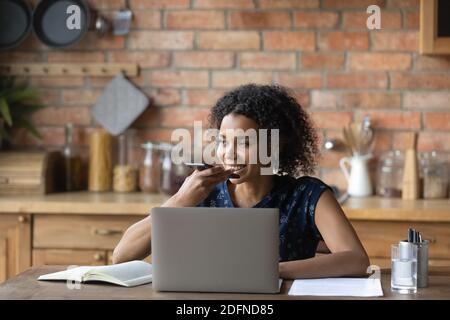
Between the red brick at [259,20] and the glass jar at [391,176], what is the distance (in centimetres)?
81

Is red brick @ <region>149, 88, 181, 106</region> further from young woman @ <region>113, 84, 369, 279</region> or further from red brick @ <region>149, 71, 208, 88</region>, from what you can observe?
young woman @ <region>113, 84, 369, 279</region>

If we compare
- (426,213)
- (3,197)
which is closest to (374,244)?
(426,213)

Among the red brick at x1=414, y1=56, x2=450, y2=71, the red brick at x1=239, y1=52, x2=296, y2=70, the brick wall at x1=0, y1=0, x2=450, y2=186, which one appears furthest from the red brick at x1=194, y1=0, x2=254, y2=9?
the red brick at x1=414, y1=56, x2=450, y2=71

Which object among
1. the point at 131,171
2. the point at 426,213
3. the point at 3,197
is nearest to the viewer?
the point at 426,213

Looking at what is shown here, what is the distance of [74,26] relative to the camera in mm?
Answer: 4035

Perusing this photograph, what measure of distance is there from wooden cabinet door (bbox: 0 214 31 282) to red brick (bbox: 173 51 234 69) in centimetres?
107

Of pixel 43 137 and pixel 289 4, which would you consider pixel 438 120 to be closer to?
pixel 289 4

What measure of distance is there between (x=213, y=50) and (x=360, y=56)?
0.71m

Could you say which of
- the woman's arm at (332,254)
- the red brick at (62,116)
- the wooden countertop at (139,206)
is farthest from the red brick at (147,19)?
the woman's arm at (332,254)

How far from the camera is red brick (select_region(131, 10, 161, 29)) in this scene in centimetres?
402

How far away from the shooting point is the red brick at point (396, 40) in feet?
12.7

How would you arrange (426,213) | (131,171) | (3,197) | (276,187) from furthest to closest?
(131,171) < (3,197) < (426,213) < (276,187)

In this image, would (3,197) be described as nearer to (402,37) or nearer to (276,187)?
(276,187)

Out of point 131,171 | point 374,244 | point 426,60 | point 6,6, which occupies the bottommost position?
point 374,244
